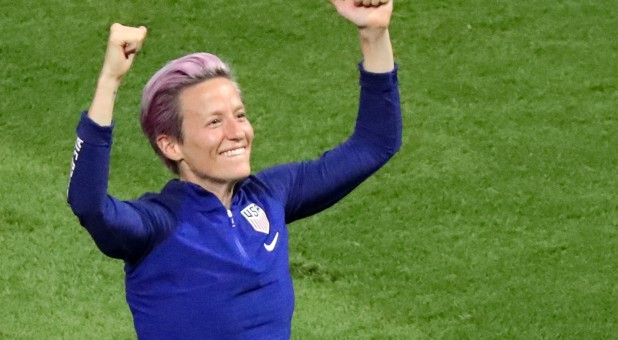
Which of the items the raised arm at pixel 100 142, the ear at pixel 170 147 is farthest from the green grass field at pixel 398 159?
the raised arm at pixel 100 142

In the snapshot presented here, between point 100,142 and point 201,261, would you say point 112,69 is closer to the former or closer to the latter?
point 100,142

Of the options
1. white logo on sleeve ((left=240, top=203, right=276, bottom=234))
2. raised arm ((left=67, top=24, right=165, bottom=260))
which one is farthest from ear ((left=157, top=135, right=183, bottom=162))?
raised arm ((left=67, top=24, right=165, bottom=260))

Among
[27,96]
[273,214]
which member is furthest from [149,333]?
[27,96]

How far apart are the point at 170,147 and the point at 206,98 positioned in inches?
6.6

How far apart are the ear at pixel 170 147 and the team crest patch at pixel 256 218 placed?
0.22 meters

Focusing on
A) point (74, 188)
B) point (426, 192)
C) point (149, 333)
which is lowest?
point (426, 192)

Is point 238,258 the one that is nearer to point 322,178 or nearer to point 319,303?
point 322,178

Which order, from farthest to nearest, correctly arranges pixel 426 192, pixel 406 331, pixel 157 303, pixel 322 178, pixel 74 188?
pixel 426 192, pixel 406 331, pixel 322 178, pixel 157 303, pixel 74 188

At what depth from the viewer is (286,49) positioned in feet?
27.7

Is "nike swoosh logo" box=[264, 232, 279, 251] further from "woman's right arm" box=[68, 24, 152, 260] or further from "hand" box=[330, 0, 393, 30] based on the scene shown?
"hand" box=[330, 0, 393, 30]

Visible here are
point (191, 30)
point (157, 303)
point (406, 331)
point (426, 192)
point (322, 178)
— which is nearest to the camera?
point (157, 303)

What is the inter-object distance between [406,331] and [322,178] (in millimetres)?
2568

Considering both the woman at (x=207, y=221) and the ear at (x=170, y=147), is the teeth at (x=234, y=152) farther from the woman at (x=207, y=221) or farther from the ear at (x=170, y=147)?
the ear at (x=170, y=147)

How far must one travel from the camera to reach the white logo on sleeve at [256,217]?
363cm
